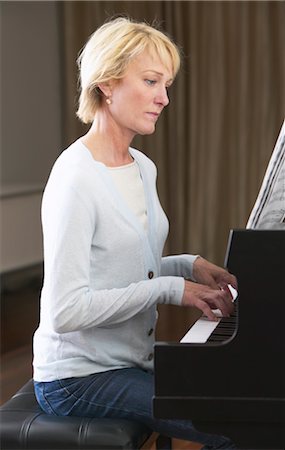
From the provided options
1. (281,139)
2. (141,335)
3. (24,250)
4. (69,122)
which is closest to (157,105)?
(281,139)

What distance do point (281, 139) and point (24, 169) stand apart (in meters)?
4.15

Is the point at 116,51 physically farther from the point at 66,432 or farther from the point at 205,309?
the point at 66,432

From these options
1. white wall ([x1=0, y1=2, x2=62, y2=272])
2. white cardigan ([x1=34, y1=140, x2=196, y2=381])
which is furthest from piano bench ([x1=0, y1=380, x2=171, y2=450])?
white wall ([x1=0, y1=2, x2=62, y2=272])

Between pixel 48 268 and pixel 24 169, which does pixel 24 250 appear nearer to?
pixel 24 169

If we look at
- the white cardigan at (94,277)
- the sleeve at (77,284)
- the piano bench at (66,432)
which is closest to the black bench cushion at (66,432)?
the piano bench at (66,432)

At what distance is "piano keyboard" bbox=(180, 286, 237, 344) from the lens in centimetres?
194

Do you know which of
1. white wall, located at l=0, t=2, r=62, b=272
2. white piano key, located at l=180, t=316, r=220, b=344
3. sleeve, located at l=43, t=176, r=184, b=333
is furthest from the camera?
white wall, located at l=0, t=2, r=62, b=272

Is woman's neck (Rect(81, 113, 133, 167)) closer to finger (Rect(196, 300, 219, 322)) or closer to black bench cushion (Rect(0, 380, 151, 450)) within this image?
finger (Rect(196, 300, 219, 322))

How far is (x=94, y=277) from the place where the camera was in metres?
2.15

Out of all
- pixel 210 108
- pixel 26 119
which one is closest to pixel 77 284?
pixel 26 119

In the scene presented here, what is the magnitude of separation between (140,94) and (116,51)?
12 centimetres

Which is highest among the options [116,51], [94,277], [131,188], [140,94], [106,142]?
[116,51]

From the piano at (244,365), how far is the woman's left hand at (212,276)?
1.59 feet

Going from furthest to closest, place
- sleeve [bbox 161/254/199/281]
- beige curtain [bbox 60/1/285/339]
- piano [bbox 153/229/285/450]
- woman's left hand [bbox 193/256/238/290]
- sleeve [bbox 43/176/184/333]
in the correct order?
beige curtain [bbox 60/1/285/339]
sleeve [bbox 161/254/199/281]
woman's left hand [bbox 193/256/238/290]
sleeve [bbox 43/176/184/333]
piano [bbox 153/229/285/450]
